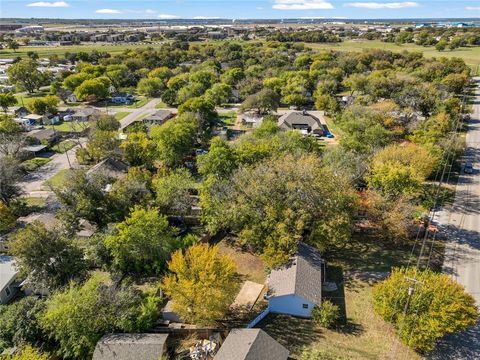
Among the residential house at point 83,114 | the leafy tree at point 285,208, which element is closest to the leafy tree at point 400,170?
the leafy tree at point 285,208

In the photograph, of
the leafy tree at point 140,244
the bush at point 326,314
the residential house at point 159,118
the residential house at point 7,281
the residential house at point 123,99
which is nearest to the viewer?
the bush at point 326,314

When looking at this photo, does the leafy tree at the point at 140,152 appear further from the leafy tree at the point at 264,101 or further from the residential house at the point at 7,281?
the leafy tree at the point at 264,101

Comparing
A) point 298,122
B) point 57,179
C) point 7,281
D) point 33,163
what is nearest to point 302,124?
point 298,122

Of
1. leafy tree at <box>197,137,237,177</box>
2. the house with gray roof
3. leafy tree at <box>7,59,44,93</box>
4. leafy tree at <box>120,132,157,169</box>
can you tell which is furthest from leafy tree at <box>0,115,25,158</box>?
leafy tree at <box>7,59,44,93</box>

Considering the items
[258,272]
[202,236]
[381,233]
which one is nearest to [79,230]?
[202,236]

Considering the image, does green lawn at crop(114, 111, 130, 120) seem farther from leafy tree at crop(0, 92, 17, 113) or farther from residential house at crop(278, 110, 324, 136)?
residential house at crop(278, 110, 324, 136)

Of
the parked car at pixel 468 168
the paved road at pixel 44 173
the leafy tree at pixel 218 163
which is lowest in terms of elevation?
the paved road at pixel 44 173
